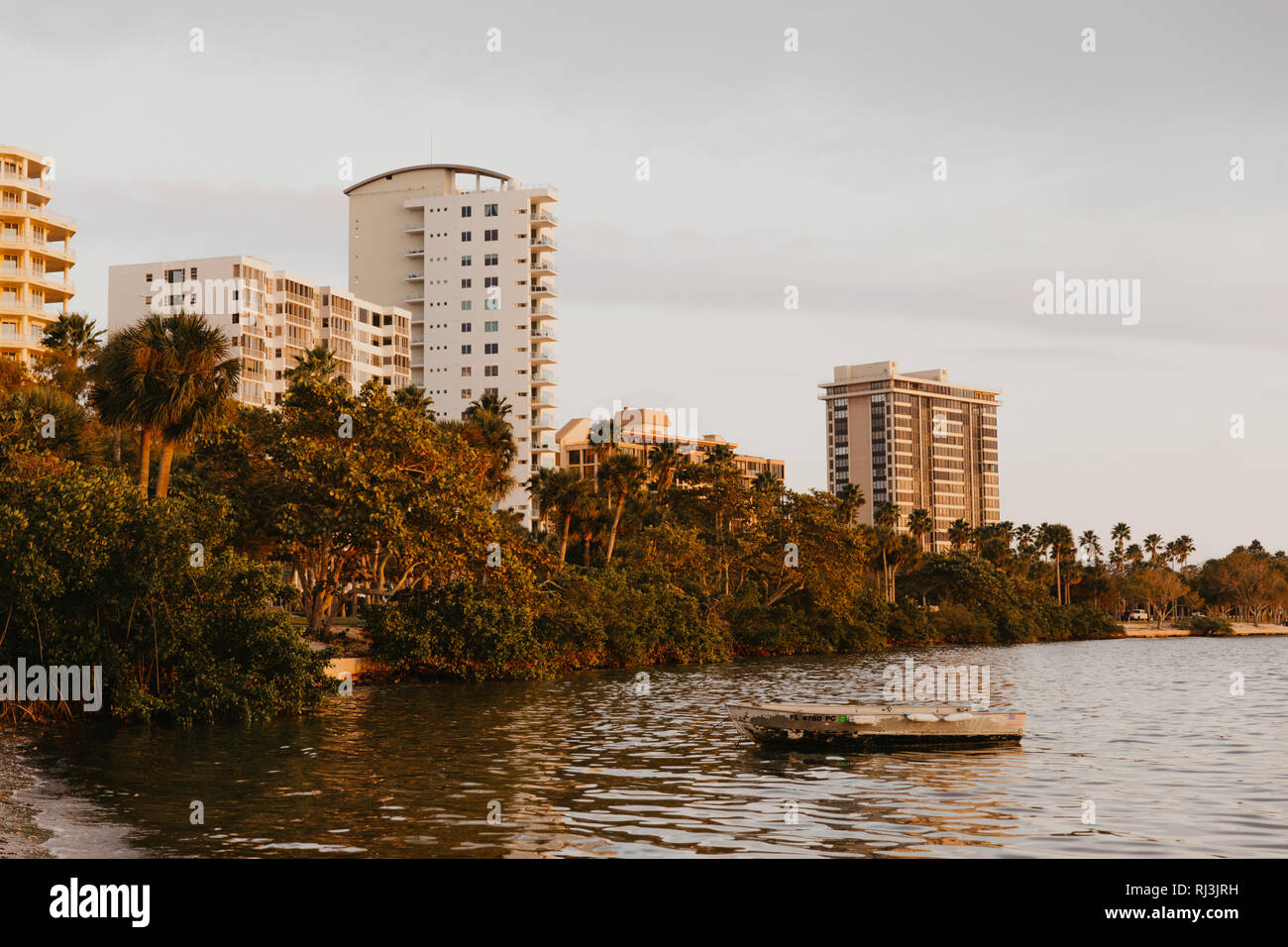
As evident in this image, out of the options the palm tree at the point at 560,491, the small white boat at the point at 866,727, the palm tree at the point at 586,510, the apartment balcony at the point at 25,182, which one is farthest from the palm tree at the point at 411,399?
the apartment balcony at the point at 25,182

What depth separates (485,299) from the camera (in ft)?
540

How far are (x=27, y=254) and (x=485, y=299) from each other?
186 feet

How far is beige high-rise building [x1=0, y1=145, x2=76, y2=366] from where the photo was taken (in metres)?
126

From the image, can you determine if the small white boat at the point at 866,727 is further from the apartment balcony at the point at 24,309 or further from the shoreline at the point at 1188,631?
the shoreline at the point at 1188,631

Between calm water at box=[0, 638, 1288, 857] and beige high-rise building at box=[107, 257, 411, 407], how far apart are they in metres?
113

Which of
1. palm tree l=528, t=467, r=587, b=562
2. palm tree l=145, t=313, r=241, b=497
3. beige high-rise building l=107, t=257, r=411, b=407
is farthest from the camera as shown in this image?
beige high-rise building l=107, t=257, r=411, b=407

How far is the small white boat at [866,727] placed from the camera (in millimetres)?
34156

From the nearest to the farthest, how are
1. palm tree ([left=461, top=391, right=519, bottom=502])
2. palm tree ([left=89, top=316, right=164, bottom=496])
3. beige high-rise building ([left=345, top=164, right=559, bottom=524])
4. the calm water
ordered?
the calm water < palm tree ([left=89, top=316, right=164, bottom=496]) < palm tree ([left=461, top=391, right=519, bottom=502]) < beige high-rise building ([left=345, top=164, right=559, bottom=524])

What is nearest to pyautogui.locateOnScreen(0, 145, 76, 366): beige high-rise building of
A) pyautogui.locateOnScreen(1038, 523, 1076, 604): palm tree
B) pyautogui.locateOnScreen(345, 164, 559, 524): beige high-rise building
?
pyautogui.locateOnScreen(345, 164, 559, 524): beige high-rise building

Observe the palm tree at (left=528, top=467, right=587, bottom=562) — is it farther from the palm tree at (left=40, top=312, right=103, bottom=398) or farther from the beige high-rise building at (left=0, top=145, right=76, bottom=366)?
the beige high-rise building at (left=0, top=145, right=76, bottom=366)

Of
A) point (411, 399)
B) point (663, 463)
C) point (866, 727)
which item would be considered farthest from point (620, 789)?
point (663, 463)

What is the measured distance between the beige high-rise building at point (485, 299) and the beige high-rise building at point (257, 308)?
361 inches

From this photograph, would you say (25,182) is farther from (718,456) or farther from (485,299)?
(718,456)

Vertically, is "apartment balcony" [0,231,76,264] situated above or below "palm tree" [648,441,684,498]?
above
